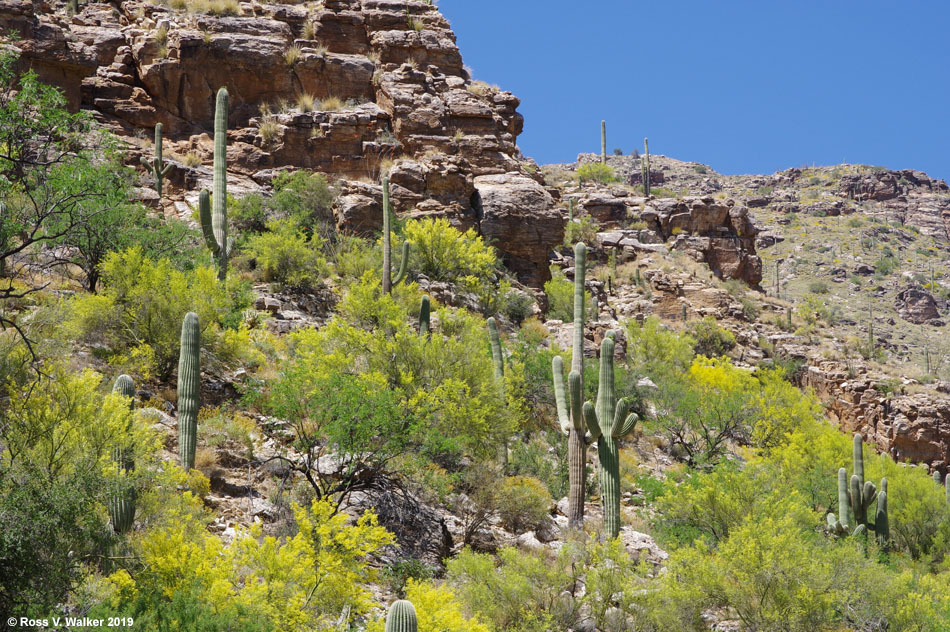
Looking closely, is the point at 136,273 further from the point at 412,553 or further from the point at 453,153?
the point at 453,153

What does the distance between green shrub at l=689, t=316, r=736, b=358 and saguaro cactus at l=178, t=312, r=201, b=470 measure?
2885 centimetres

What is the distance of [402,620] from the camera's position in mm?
7305

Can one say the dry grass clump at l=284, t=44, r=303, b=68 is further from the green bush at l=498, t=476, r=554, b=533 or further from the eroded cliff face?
the green bush at l=498, t=476, r=554, b=533

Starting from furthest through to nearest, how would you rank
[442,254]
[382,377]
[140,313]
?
1. [442,254]
2. [140,313]
3. [382,377]

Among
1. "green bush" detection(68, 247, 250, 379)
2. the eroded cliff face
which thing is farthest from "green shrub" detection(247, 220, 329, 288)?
"green bush" detection(68, 247, 250, 379)

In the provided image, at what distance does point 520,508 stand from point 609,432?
2246mm

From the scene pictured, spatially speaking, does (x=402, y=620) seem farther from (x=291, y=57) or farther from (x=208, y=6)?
(x=208, y=6)

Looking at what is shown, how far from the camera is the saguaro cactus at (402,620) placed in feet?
23.9

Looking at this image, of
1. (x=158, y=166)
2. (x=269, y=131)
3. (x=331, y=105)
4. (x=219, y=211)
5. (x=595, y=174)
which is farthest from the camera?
(x=595, y=174)

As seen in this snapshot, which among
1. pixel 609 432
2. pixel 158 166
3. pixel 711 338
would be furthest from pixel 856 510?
pixel 158 166

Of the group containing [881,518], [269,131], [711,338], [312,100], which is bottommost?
[881,518]

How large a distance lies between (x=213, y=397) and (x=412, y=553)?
533cm

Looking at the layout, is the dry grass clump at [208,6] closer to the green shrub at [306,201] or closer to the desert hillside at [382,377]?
the desert hillside at [382,377]

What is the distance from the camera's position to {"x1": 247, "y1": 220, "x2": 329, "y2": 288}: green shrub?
2266cm
